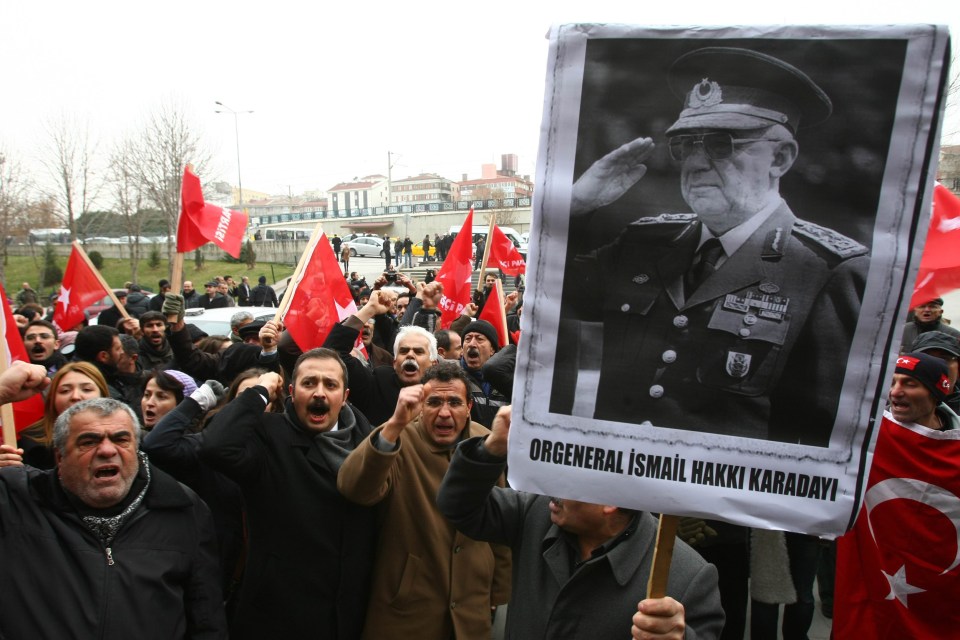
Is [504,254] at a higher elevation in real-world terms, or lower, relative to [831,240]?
lower

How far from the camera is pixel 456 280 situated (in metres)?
8.66

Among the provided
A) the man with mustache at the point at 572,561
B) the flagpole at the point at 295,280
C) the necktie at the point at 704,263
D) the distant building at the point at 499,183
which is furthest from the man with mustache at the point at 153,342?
the distant building at the point at 499,183

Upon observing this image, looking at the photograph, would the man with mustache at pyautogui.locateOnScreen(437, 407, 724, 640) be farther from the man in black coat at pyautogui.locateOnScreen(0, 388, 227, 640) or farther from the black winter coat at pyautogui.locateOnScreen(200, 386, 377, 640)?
the man in black coat at pyautogui.locateOnScreen(0, 388, 227, 640)

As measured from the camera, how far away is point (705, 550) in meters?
4.03

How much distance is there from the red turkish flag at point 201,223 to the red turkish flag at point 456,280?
2.53 meters

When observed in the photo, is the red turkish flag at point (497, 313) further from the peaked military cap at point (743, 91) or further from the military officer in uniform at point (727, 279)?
the peaked military cap at point (743, 91)

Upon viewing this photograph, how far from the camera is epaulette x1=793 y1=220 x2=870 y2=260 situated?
65.9 inches

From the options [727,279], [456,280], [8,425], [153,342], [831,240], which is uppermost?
[831,240]

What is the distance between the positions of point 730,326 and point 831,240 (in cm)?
30

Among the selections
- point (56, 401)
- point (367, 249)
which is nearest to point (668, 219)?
point (56, 401)

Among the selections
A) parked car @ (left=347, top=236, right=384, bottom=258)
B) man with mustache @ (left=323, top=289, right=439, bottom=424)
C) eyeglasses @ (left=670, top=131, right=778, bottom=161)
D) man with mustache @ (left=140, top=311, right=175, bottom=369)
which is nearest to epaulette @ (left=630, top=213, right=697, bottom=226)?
eyeglasses @ (left=670, top=131, right=778, bottom=161)

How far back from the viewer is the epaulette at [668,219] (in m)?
1.74

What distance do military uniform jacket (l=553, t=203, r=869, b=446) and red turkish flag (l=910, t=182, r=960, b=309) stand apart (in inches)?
150

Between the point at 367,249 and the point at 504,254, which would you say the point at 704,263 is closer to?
the point at 504,254
